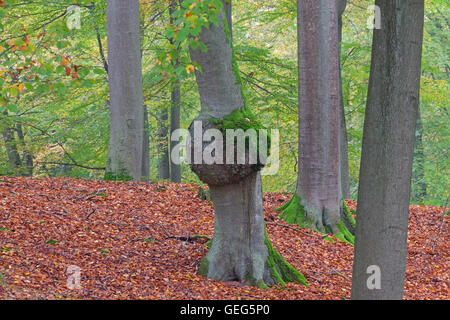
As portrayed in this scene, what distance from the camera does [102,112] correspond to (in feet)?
45.9

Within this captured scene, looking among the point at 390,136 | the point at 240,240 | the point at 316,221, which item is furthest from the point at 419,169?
the point at 390,136

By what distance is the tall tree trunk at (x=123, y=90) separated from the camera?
31.3ft

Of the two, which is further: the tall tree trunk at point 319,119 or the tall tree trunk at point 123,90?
the tall tree trunk at point 123,90

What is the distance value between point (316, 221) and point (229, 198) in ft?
11.5

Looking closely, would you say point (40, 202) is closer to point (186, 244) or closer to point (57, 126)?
point (186, 244)

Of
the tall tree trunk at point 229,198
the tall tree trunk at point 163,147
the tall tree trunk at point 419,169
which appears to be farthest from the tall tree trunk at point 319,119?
the tall tree trunk at point 419,169

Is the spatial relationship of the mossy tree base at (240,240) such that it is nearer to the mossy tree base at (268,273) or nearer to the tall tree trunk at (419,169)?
the mossy tree base at (268,273)

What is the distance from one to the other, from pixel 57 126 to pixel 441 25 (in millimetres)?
16298

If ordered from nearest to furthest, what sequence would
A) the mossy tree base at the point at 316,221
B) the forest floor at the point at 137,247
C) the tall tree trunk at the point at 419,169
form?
1. the forest floor at the point at 137,247
2. the mossy tree base at the point at 316,221
3. the tall tree trunk at the point at 419,169

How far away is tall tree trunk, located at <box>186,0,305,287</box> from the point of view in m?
5.10

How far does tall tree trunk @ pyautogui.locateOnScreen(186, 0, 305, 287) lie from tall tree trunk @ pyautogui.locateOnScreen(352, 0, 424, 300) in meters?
1.55

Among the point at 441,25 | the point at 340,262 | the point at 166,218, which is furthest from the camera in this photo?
the point at 441,25
